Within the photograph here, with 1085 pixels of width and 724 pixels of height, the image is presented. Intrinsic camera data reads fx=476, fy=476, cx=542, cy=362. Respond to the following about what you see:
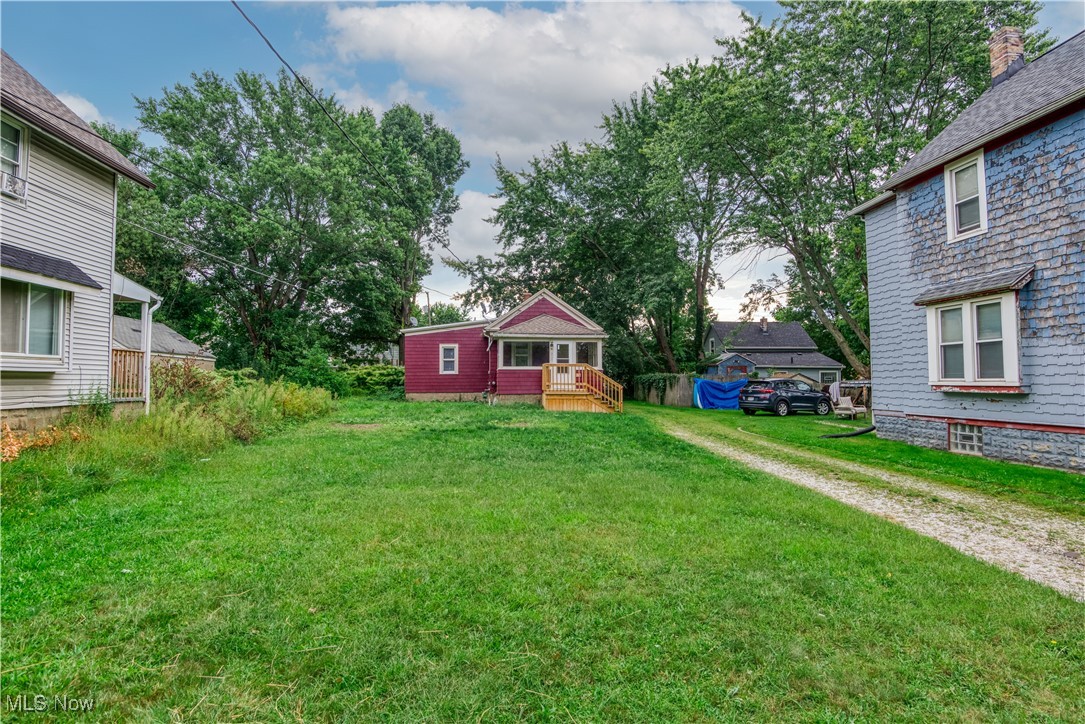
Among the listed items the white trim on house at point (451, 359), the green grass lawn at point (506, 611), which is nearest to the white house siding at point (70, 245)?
the green grass lawn at point (506, 611)

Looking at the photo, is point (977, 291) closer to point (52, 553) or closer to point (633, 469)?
point (633, 469)

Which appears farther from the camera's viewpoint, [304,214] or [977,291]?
[304,214]

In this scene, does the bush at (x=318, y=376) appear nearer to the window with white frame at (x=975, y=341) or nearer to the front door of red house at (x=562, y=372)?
the front door of red house at (x=562, y=372)

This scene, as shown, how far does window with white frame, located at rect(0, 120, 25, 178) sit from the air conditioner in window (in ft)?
0.32

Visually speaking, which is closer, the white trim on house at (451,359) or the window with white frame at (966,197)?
the window with white frame at (966,197)

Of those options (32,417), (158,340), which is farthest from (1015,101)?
(158,340)

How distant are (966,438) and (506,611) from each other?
395 inches

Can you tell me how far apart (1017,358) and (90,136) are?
54.2ft

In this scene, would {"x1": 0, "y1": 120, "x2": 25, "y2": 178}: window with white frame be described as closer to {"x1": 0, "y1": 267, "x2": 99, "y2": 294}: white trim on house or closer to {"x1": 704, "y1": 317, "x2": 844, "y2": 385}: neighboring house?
{"x1": 0, "y1": 267, "x2": 99, "y2": 294}: white trim on house

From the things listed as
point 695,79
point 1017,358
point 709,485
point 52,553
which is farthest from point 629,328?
point 52,553

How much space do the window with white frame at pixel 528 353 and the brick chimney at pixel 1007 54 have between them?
14360mm

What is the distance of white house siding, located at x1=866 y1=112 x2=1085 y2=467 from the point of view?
23.2ft

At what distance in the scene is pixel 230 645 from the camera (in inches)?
94.7

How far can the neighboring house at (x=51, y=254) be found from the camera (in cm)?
722
